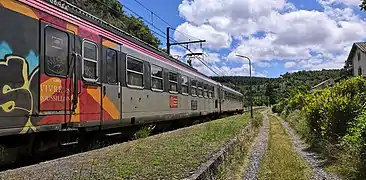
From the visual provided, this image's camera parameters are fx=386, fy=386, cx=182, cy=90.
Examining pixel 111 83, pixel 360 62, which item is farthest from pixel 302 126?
pixel 360 62

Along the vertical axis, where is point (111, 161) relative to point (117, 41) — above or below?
below

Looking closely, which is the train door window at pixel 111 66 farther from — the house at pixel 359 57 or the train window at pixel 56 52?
the house at pixel 359 57

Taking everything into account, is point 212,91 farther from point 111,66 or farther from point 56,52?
point 56,52

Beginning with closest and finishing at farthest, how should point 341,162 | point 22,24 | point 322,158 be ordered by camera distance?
1. point 22,24
2. point 341,162
3. point 322,158

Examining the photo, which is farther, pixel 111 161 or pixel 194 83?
pixel 194 83

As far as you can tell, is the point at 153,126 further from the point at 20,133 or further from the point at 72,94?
the point at 20,133

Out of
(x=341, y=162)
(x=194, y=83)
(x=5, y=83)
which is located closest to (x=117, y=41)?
(x=5, y=83)

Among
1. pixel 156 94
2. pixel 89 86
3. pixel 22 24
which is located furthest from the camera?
pixel 156 94

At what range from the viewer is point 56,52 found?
23.6 feet

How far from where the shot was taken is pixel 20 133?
6223 millimetres

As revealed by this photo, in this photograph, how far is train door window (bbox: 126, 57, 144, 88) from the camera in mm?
10460

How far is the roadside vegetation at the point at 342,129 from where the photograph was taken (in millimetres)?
7859

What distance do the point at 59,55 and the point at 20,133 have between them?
1735mm

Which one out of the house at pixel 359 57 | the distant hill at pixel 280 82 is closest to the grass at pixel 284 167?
the house at pixel 359 57
